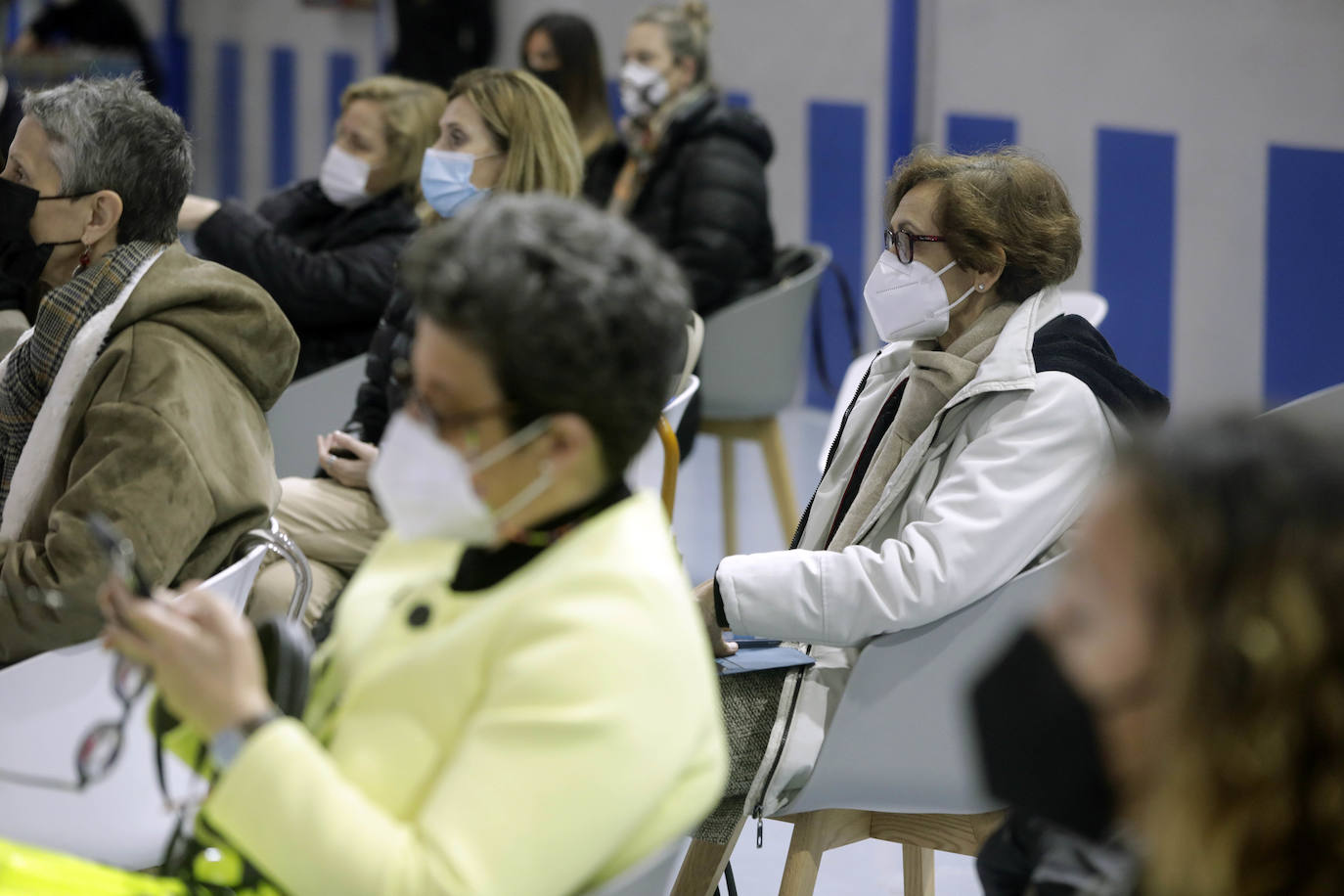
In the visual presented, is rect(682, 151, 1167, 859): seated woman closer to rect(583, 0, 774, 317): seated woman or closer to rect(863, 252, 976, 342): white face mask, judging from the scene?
rect(863, 252, 976, 342): white face mask

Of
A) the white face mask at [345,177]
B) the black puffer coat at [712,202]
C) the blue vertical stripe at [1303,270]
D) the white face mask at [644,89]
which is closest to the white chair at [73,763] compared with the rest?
the white face mask at [345,177]

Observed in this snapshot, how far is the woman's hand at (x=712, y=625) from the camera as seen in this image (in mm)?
2104

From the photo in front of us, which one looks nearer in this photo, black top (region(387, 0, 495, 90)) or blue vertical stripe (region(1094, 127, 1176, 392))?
blue vertical stripe (region(1094, 127, 1176, 392))

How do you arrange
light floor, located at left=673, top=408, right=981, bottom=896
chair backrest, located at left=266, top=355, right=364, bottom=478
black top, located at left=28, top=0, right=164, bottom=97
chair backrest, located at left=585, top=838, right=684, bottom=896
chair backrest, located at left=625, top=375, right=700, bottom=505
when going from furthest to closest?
black top, located at left=28, top=0, right=164, bottom=97 < chair backrest, located at left=266, top=355, right=364, bottom=478 < light floor, located at left=673, top=408, right=981, bottom=896 < chair backrest, located at left=625, top=375, right=700, bottom=505 < chair backrest, located at left=585, top=838, right=684, bottom=896

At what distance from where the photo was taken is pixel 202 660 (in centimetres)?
114

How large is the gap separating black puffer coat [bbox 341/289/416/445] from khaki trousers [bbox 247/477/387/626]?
0.65 feet

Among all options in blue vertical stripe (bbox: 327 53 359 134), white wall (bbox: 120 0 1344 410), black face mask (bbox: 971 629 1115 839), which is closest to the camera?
black face mask (bbox: 971 629 1115 839)

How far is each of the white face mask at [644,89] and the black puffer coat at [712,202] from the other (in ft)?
0.93

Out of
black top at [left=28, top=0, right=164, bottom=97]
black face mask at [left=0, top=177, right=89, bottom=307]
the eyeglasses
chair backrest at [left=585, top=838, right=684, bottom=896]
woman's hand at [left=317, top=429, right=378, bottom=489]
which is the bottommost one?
chair backrest at [left=585, top=838, right=684, bottom=896]

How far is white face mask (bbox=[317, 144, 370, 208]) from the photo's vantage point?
3635 millimetres

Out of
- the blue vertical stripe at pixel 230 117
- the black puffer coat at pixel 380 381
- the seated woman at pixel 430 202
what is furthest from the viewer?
the blue vertical stripe at pixel 230 117

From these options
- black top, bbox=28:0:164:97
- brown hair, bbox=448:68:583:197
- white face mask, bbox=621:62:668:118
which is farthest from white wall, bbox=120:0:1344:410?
black top, bbox=28:0:164:97

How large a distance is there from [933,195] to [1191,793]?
4.89ft

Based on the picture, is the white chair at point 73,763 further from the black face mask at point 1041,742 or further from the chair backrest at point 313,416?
the chair backrest at point 313,416
